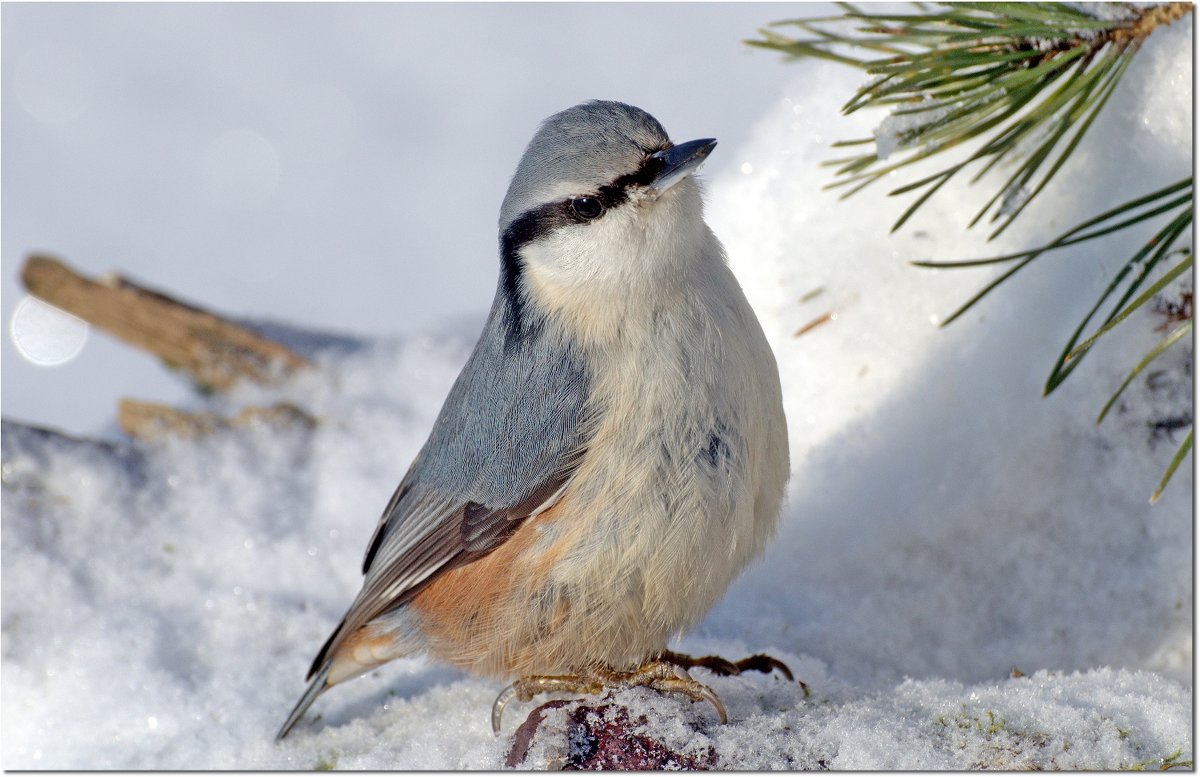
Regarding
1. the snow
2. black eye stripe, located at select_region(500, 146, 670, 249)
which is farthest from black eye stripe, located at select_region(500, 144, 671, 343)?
the snow

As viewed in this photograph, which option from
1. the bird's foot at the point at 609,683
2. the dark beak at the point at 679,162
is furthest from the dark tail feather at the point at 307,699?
the dark beak at the point at 679,162

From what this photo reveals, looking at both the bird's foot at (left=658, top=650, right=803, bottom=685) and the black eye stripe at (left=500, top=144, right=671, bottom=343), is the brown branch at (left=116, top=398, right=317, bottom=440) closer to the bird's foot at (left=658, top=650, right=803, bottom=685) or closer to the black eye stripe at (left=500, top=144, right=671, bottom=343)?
the black eye stripe at (left=500, top=144, right=671, bottom=343)

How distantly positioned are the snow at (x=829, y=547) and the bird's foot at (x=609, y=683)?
46 mm

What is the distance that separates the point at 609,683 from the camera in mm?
2080

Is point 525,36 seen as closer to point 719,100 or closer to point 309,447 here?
point 719,100

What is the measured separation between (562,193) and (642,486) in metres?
0.59

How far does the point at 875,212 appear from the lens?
105 inches

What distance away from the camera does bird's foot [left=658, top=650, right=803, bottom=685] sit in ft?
7.07

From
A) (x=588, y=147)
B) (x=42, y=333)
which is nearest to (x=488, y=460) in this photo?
(x=588, y=147)

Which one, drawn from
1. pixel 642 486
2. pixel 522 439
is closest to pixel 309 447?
pixel 522 439

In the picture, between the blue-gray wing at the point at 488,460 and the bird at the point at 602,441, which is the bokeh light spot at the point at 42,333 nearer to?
the blue-gray wing at the point at 488,460

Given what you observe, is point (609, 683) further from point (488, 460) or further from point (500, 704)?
point (488, 460)

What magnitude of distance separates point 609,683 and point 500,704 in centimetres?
22

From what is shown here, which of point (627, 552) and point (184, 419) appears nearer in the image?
point (627, 552)
